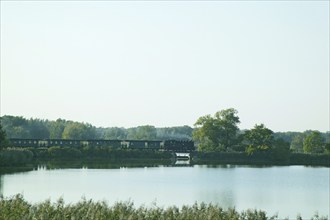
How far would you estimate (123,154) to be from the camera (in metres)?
128

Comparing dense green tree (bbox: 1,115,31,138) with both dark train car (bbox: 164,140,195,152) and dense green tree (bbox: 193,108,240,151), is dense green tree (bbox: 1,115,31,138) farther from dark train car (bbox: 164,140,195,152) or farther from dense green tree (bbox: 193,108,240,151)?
dense green tree (bbox: 193,108,240,151)

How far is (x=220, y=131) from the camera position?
456 ft

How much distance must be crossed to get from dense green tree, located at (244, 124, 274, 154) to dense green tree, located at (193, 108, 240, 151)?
4550mm

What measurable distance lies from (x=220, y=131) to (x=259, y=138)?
1009 cm

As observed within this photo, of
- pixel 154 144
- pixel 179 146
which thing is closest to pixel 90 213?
pixel 179 146

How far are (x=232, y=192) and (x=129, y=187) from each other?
11.3m

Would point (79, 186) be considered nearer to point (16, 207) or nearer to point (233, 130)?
point (16, 207)

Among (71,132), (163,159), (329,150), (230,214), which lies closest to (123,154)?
(163,159)

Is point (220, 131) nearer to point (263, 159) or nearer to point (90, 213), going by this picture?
point (263, 159)

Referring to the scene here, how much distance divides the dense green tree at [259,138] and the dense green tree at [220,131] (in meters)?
4.55

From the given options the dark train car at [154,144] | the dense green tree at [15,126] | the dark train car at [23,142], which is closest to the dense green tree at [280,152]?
the dark train car at [154,144]

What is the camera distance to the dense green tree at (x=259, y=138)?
13275cm

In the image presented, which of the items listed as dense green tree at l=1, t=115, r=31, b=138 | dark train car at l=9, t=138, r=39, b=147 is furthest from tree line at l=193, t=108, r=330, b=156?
dense green tree at l=1, t=115, r=31, b=138

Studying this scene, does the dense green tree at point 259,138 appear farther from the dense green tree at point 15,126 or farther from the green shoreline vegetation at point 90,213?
the green shoreline vegetation at point 90,213
